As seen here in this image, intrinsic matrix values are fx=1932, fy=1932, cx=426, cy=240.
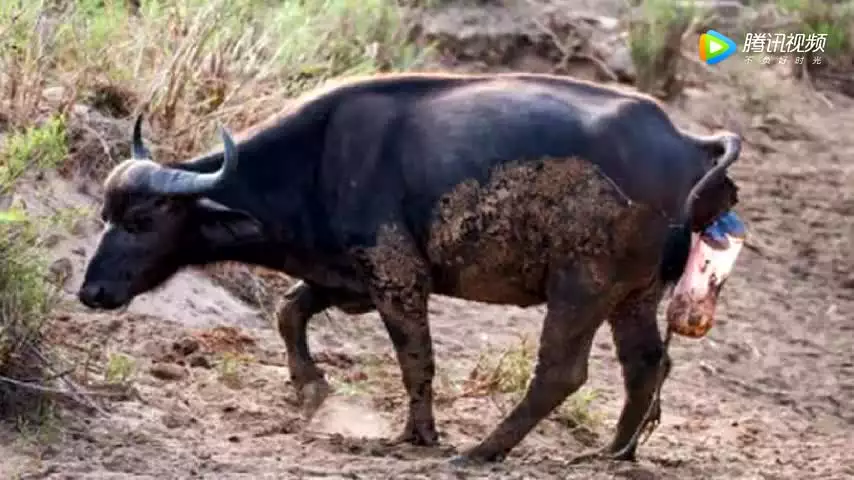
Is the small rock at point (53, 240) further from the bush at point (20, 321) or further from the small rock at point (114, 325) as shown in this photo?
the bush at point (20, 321)

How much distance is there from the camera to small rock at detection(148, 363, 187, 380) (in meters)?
8.55

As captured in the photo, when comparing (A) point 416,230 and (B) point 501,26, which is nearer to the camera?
(A) point 416,230

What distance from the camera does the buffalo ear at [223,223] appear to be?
7812 mm

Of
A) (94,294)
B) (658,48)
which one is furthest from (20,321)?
(658,48)

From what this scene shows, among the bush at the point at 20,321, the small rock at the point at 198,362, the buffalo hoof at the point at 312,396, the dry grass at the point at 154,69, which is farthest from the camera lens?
the dry grass at the point at 154,69

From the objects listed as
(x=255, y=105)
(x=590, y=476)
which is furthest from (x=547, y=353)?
(x=255, y=105)

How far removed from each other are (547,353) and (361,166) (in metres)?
1.04

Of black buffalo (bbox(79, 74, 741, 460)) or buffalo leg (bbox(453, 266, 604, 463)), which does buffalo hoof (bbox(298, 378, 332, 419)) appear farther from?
buffalo leg (bbox(453, 266, 604, 463))

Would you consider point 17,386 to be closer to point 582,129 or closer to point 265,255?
point 265,255

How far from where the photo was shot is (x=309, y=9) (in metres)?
12.3

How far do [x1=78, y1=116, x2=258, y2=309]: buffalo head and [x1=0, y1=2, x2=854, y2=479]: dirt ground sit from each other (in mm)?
499

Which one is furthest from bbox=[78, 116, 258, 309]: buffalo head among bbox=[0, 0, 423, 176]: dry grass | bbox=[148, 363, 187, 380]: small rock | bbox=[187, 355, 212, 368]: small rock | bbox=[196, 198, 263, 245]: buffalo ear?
bbox=[0, 0, 423, 176]: dry grass

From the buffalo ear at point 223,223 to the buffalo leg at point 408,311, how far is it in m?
0.52

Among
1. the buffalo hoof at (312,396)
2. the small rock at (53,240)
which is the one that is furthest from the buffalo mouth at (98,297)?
the small rock at (53,240)
